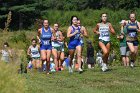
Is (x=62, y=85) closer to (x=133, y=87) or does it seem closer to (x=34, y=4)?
(x=133, y=87)

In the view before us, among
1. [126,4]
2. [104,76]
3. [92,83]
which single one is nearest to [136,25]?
[104,76]

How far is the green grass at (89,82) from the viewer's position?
1182 centimetres

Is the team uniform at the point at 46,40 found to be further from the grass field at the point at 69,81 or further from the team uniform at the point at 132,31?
the team uniform at the point at 132,31

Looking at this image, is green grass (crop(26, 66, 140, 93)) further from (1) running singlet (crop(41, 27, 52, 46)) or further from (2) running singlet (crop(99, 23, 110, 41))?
(1) running singlet (crop(41, 27, 52, 46))

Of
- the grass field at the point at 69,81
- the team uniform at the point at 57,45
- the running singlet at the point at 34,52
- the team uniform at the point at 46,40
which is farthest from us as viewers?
the running singlet at the point at 34,52

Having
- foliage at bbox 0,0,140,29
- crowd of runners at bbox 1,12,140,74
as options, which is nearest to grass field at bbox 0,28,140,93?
crowd of runners at bbox 1,12,140,74

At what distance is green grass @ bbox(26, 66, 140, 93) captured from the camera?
38.8 feet

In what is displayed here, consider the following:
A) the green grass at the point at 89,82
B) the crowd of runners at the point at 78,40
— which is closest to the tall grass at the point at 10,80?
the green grass at the point at 89,82

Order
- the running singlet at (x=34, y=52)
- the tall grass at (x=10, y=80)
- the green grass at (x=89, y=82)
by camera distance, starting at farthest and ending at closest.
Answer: the running singlet at (x=34, y=52) → the green grass at (x=89, y=82) → the tall grass at (x=10, y=80)

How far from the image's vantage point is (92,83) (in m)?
Answer: 13.2

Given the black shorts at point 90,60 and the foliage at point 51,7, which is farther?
the foliage at point 51,7

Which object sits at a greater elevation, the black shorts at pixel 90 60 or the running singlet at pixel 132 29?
the running singlet at pixel 132 29

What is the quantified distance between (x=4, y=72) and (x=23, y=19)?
1999 inches

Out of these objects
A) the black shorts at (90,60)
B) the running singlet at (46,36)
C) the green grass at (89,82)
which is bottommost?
the black shorts at (90,60)
